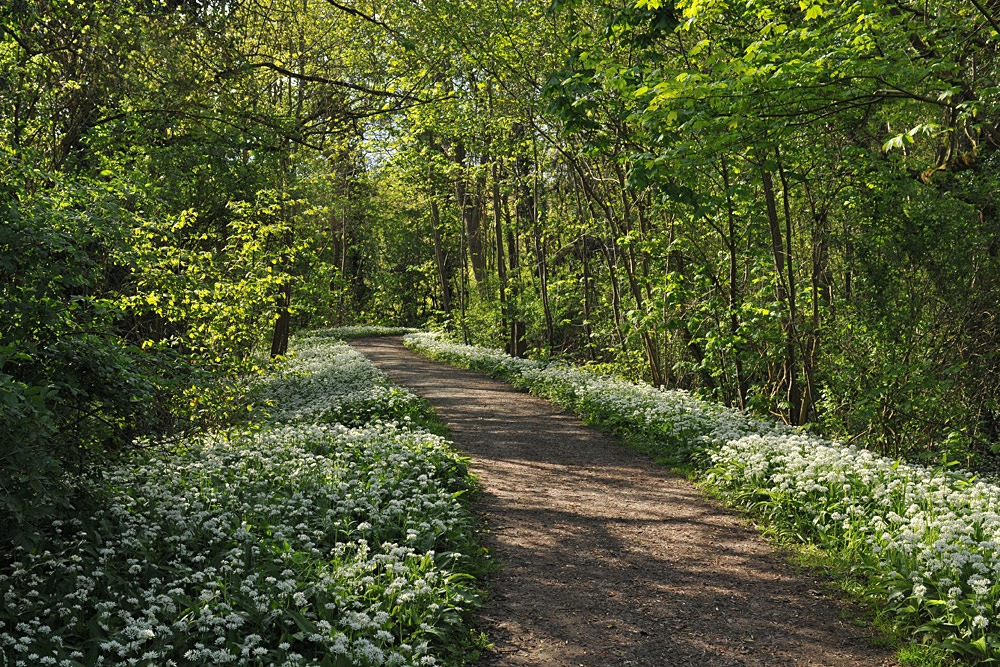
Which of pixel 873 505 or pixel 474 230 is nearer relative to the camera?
pixel 873 505

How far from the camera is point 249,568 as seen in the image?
4793 mm

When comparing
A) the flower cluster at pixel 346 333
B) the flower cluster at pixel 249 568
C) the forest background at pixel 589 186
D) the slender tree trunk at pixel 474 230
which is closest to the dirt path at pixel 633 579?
the flower cluster at pixel 249 568

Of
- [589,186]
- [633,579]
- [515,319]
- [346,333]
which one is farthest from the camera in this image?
[346,333]

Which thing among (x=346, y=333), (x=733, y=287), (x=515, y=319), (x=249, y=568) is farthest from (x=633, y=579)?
(x=346, y=333)

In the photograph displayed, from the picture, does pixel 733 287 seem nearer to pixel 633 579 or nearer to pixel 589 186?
pixel 589 186

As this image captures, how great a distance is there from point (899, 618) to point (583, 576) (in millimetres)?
2304

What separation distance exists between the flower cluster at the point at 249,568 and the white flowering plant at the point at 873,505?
3.15m

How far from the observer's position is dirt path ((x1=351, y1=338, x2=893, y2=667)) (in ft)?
14.4

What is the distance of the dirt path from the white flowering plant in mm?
427

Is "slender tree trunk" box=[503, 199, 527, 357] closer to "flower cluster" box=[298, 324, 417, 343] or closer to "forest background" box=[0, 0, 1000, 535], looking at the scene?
"forest background" box=[0, 0, 1000, 535]

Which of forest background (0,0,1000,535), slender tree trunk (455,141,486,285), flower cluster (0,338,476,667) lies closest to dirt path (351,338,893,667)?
flower cluster (0,338,476,667)

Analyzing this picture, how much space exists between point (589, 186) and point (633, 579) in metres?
11.4

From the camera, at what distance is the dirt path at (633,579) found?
439 centimetres

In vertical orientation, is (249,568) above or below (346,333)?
below
